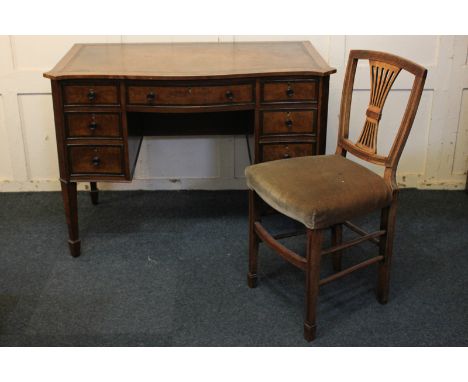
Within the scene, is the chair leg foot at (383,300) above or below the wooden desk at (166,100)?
below

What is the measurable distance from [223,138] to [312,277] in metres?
1.42

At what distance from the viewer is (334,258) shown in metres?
2.86

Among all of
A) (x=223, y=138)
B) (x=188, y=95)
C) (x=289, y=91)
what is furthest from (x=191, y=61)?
(x=223, y=138)

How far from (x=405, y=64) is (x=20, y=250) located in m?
1.91

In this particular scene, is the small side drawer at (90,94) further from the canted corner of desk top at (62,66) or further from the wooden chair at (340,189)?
the wooden chair at (340,189)

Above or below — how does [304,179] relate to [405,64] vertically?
below

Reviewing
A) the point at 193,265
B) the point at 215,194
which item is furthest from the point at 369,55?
the point at 215,194

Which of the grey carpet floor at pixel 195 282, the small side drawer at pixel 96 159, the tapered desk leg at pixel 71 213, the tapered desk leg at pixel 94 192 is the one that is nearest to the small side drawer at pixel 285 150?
the grey carpet floor at pixel 195 282

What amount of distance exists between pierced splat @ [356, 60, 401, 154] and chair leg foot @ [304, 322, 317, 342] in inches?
27.8

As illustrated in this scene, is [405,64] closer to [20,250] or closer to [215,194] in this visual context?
[215,194]

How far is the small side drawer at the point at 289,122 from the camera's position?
9.19 ft

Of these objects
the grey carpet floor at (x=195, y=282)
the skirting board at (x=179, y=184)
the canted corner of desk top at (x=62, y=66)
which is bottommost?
the grey carpet floor at (x=195, y=282)

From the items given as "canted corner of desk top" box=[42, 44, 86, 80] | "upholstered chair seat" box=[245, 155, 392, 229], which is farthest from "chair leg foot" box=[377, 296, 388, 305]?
"canted corner of desk top" box=[42, 44, 86, 80]

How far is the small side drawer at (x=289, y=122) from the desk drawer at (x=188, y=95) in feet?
0.46
